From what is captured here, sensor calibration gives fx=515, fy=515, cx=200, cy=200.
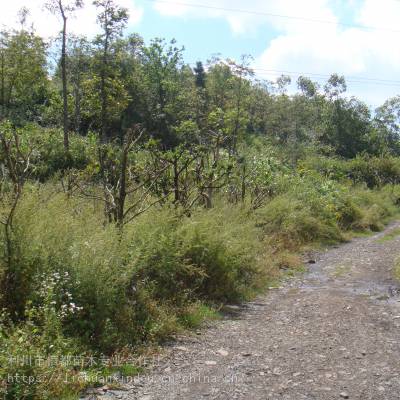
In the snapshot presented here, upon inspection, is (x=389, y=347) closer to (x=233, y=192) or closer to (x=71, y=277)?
(x=71, y=277)

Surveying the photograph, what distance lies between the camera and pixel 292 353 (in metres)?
5.68

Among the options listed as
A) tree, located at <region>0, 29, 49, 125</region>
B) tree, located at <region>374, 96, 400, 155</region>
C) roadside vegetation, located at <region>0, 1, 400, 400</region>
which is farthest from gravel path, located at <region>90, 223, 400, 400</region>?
tree, located at <region>374, 96, 400, 155</region>

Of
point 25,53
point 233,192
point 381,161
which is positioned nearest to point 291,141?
point 381,161

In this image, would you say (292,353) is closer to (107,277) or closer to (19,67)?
(107,277)

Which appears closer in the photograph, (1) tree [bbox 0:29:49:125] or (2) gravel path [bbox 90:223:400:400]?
(2) gravel path [bbox 90:223:400:400]

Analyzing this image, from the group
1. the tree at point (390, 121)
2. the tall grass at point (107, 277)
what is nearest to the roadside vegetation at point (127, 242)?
the tall grass at point (107, 277)

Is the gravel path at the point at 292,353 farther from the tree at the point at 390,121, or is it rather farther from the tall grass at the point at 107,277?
the tree at the point at 390,121

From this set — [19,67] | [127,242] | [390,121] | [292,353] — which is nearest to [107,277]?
[127,242]

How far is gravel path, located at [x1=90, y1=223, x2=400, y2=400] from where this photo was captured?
4645mm

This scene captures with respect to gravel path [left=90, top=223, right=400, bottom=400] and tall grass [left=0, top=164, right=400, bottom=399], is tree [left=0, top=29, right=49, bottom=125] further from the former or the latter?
gravel path [left=90, top=223, right=400, bottom=400]

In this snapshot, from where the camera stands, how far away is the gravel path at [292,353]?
464 centimetres

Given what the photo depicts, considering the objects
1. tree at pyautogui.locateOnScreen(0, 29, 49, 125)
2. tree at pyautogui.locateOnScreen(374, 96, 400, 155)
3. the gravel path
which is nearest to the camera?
the gravel path

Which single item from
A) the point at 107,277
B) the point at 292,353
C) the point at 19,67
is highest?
the point at 19,67

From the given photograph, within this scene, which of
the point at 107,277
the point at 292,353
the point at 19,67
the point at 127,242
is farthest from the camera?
the point at 19,67
